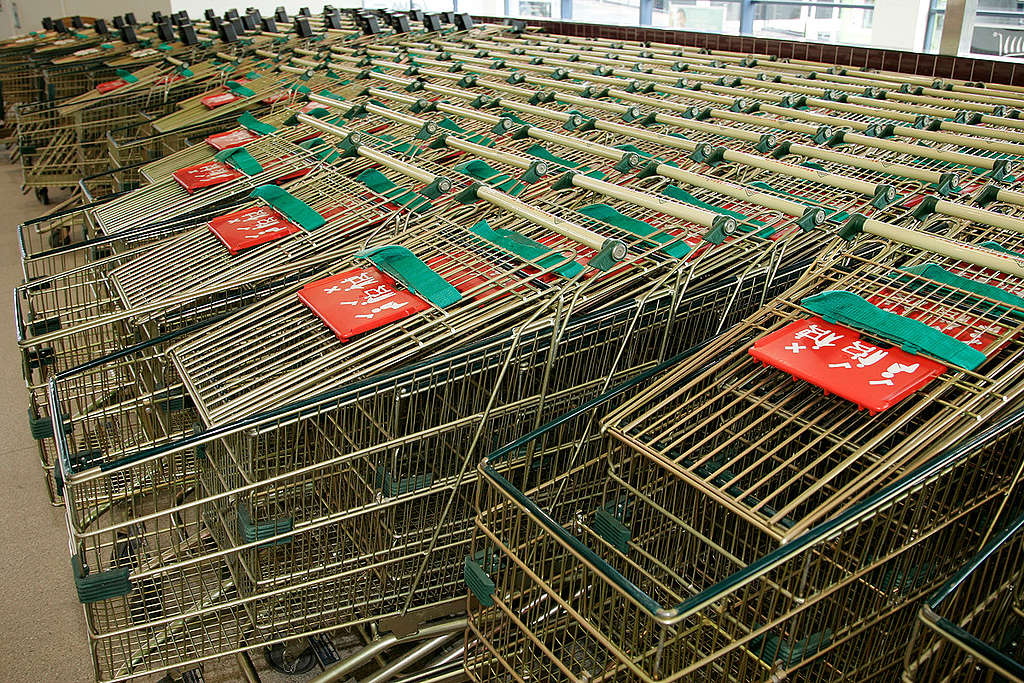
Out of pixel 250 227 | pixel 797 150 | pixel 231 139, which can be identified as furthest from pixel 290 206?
pixel 797 150

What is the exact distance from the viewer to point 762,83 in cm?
494

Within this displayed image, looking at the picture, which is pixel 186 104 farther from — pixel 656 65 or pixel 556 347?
pixel 556 347

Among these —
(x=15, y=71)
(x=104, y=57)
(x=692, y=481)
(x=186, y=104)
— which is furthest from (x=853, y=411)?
(x=15, y=71)

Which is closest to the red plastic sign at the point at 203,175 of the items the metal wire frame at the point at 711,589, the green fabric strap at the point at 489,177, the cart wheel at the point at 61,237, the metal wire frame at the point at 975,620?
the green fabric strap at the point at 489,177

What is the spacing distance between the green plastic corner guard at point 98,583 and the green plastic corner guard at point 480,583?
807 mm

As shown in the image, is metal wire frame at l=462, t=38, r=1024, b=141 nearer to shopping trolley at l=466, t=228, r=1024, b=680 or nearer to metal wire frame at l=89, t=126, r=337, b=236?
shopping trolley at l=466, t=228, r=1024, b=680

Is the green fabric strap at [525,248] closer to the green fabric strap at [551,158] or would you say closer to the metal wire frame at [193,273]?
the metal wire frame at [193,273]

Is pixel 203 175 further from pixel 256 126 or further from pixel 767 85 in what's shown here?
pixel 767 85

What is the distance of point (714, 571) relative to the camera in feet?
6.84

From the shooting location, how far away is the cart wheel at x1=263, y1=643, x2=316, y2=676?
2.69 m

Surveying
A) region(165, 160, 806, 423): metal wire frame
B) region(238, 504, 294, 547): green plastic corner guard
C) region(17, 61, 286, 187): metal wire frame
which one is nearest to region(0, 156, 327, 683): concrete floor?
region(238, 504, 294, 547): green plastic corner guard

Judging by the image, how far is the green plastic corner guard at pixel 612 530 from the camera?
188cm

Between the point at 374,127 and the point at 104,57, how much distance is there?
5476mm

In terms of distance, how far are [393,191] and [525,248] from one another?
83 cm
